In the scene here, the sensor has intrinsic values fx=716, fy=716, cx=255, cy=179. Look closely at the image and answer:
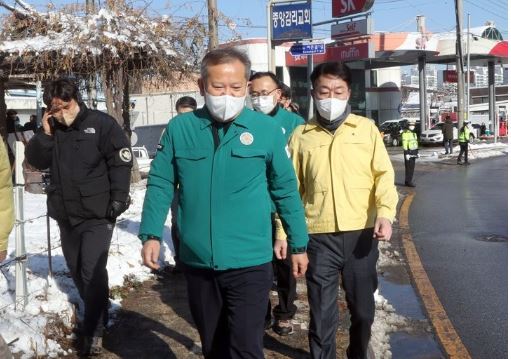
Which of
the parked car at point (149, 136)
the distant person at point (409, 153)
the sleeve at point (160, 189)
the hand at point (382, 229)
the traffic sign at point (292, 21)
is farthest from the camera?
the parked car at point (149, 136)

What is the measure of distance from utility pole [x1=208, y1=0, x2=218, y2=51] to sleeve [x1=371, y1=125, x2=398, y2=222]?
9399mm

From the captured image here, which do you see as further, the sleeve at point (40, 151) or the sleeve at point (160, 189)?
the sleeve at point (40, 151)

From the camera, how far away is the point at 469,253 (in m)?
8.78

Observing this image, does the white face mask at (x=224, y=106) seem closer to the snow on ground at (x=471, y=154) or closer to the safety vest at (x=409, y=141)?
the safety vest at (x=409, y=141)

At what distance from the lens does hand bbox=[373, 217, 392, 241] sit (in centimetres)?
399

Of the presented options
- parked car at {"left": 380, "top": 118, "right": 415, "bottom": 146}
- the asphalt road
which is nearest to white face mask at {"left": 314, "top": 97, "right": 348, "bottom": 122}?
the asphalt road

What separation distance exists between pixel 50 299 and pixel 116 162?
1334 mm

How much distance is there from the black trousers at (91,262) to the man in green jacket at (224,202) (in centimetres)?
157

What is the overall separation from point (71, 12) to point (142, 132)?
18.6m

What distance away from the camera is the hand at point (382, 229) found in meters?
3.99

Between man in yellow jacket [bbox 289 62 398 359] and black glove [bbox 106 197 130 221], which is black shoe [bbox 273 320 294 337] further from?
black glove [bbox 106 197 130 221]

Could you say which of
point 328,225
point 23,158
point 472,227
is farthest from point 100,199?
point 472,227

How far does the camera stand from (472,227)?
1084 centimetres

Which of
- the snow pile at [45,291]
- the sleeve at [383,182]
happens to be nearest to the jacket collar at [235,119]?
the sleeve at [383,182]
